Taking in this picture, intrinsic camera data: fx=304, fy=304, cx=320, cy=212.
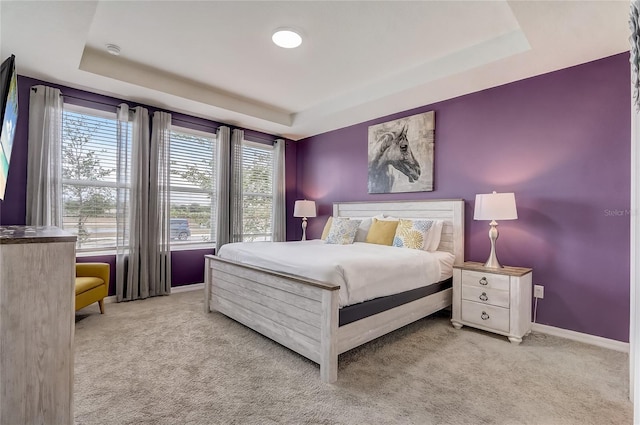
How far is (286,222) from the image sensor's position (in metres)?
5.56

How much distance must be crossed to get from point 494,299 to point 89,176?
4.52m

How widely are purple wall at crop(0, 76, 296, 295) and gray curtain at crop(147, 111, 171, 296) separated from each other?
20 cm

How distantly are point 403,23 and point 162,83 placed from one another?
8.84 ft

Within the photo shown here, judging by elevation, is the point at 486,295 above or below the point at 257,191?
below

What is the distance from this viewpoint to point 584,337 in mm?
2648

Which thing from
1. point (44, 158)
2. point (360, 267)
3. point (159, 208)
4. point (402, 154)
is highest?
point (402, 154)

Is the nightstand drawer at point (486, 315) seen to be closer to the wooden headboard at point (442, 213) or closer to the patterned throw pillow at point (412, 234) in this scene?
the wooden headboard at point (442, 213)

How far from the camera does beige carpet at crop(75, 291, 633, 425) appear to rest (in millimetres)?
1643

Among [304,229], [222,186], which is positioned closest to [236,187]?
[222,186]

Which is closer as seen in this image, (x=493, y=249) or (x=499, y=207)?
(x=499, y=207)

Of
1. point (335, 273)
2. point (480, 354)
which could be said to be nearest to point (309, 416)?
point (335, 273)

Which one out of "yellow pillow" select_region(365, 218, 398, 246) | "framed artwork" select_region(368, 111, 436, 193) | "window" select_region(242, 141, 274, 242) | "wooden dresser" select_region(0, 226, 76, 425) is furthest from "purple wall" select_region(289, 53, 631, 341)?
"wooden dresser" select_region(0, 226, 76, 425)

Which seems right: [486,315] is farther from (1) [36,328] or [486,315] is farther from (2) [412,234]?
(1) [36,328]

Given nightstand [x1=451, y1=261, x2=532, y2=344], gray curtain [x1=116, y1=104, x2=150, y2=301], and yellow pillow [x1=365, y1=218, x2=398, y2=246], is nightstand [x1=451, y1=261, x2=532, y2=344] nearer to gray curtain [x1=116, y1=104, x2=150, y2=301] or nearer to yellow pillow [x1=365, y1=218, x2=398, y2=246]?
yellow pillow [x1=365, y1=218, x2=398, y2=246]
